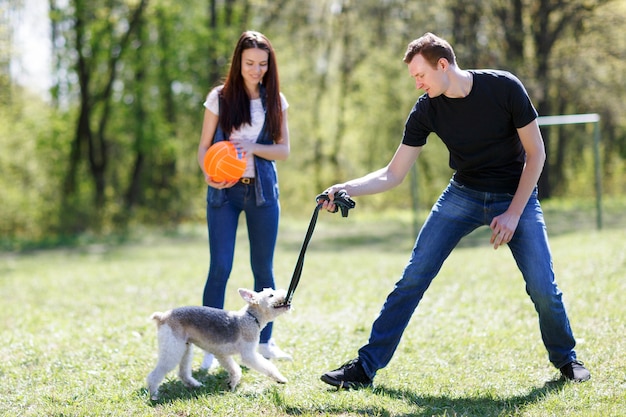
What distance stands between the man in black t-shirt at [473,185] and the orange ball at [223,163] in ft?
2.87

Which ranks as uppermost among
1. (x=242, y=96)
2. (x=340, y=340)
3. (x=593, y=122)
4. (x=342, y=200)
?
(x=242, y=96)

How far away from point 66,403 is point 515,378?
3.00 m

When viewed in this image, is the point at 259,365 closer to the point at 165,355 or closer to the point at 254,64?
the point at 165,355

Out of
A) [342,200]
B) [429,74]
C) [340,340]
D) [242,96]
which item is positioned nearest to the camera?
[429,74]

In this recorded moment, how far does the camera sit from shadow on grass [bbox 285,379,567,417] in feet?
13.8

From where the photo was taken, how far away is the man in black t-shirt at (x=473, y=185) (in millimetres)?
4340

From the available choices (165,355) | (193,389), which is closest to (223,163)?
(165,355)

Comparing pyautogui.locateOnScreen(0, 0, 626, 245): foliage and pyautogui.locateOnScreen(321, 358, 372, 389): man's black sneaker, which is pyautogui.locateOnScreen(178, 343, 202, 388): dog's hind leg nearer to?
pyautogui.locateOnScreen(321, 358, 372, 389): man's black sneaker

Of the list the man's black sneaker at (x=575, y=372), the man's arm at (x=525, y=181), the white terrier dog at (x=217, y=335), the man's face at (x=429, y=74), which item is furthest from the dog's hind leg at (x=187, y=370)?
the man's black sneaker at (x=575, y=372)

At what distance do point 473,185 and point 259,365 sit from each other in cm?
183

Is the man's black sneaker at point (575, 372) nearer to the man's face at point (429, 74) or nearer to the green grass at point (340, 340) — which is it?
the green grass at point (340, 340)

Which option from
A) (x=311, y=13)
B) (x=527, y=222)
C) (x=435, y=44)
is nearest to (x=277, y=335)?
(x=527, y=222)

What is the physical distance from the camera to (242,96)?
5.37 meters

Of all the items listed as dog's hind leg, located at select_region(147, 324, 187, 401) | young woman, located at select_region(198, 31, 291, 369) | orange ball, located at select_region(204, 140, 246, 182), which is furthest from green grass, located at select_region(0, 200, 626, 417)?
orange ball, located at select_region(204, 140, 246, 182)
